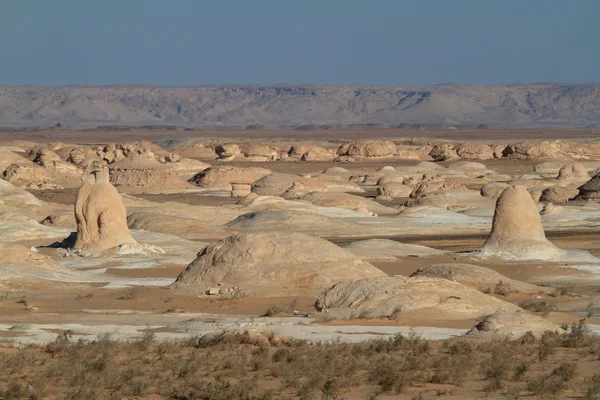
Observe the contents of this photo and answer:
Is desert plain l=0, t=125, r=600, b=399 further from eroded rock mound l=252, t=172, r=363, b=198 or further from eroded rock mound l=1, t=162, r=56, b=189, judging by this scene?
eroded rock mound l=1, t=162, r=56, b=189

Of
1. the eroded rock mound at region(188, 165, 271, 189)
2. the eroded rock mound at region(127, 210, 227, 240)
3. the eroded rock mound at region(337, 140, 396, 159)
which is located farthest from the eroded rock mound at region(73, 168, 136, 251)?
the eroded rock mound at region(337, 140, 396, 159)

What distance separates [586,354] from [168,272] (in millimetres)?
10446

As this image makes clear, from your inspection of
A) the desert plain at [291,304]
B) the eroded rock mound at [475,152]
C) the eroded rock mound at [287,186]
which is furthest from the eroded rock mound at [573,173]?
the eroded rock mound at [475,152]

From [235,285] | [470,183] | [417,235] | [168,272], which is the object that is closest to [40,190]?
[470,183]

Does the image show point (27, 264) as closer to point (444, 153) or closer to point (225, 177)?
point (225, 177)

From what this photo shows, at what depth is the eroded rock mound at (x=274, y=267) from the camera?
1683 cm

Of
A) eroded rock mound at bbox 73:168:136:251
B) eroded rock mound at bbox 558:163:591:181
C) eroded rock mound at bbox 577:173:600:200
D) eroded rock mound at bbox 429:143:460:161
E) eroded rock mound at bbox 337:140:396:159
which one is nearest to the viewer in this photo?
eroded rock mound at bbox 73:168:136:251

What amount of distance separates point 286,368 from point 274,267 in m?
6.31

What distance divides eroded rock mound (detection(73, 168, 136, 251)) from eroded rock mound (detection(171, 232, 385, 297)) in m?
5.57

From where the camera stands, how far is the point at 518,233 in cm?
2247

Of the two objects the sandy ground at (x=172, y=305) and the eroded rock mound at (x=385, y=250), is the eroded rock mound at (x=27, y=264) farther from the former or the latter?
the eroded rock mound at (x=385, y=250)

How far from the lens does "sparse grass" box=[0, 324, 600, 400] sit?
390 inches

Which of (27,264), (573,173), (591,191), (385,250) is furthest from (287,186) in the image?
(27,264)

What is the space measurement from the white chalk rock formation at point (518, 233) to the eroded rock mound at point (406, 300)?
6750mm
